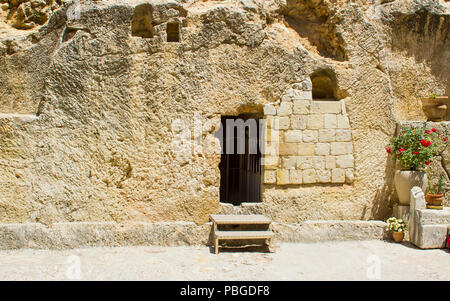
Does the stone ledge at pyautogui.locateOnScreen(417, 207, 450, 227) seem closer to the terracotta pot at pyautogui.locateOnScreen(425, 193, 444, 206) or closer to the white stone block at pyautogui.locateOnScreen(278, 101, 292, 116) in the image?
the terracotta pot at pyautogui.locateOnScreen(425, 193, 444, 206)

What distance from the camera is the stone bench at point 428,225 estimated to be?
6246 mm

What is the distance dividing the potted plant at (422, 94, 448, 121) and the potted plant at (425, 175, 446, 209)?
3.35ft

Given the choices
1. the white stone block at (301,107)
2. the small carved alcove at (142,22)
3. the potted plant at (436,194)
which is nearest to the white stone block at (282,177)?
the white stone block at (301,107)

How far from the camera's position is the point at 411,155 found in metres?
6.62

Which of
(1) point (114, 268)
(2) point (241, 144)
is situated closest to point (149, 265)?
(1) point (114, 268)

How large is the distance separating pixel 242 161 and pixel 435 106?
3.74m

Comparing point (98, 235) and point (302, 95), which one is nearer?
point (98, 235)

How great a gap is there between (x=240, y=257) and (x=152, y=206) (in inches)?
59.3

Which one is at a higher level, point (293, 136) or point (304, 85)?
point (304, 85)

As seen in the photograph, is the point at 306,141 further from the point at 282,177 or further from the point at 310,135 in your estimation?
the point at 282,177

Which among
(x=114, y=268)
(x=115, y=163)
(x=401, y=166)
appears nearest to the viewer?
(x=114, y=268)

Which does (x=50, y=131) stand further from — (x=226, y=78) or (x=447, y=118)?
(x=447, y=118)

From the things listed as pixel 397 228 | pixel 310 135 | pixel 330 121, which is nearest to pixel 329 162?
pixel 310 135

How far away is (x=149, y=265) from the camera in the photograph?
536 cm
